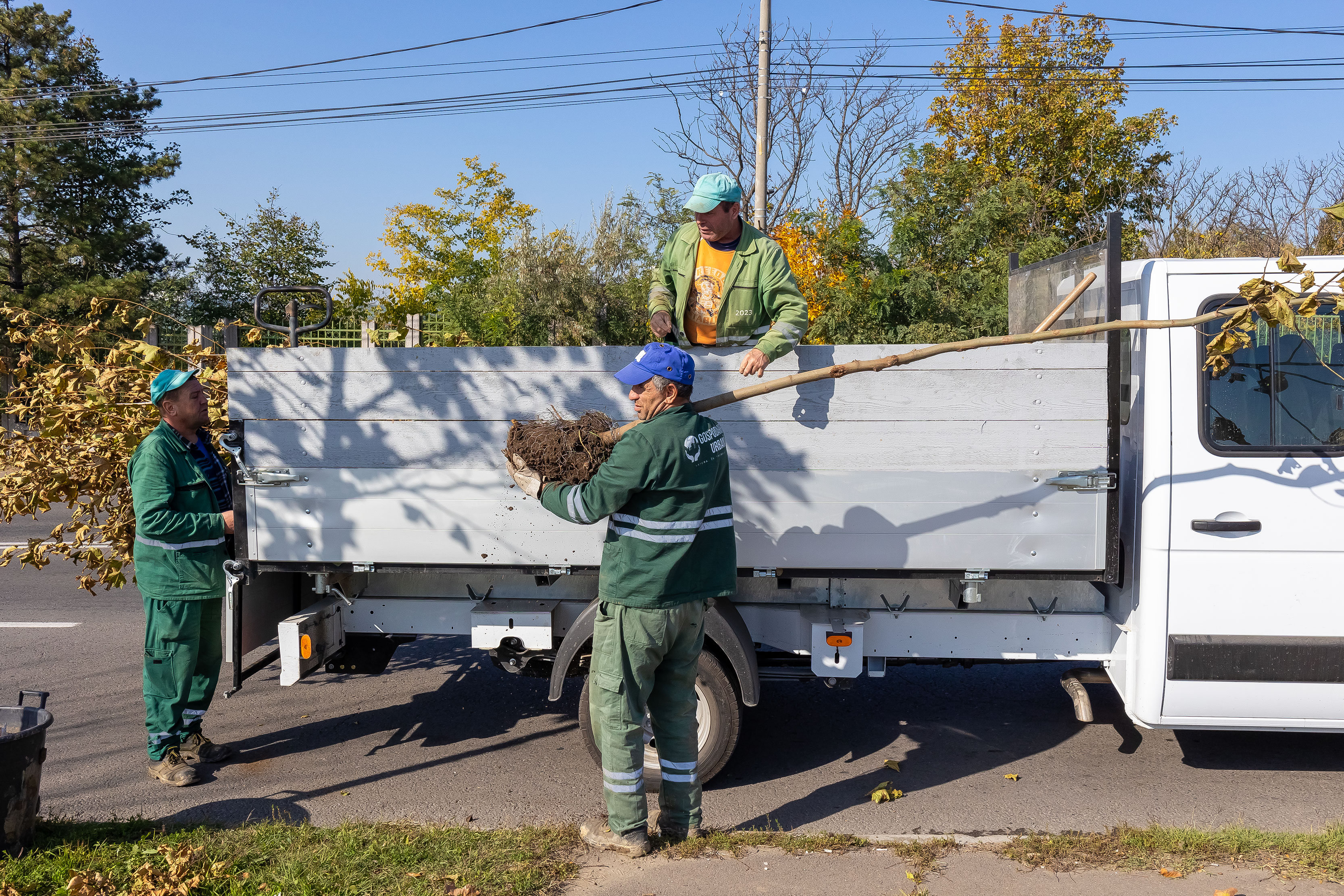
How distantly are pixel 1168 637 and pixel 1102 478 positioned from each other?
711 millimetres

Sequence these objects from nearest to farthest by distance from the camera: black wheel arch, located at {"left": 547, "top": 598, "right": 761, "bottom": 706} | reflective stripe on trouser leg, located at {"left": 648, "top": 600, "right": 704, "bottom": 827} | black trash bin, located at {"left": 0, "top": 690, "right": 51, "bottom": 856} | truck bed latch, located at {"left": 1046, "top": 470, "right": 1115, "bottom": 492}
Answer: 1. black trash bin, located at {"left": 0, "top": 690, "right": 51, "bottom": 856}
2. reflective stripe on trouser leg, located at {"left": 648, "top": 600, "right": 704, "bottom": 827}
3. truck bed latch, located at {"left": 1046, "top": 470, "right": 1115, "bottom": 492}
4. black wheel arch, located at {"left": 547, "top": 598, "right": 761, "bottom": 706}

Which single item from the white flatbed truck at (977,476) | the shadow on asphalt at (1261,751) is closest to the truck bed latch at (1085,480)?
the white flatbed truck at (977,476)

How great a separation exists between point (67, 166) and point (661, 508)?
90.2ft

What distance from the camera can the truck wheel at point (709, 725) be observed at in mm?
3990

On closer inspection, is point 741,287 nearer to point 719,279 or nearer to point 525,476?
point 719,279

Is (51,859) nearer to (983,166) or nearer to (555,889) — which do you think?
(555,889)

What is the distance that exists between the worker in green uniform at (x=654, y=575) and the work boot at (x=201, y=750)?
78.9 inches

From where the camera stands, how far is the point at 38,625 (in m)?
6.92

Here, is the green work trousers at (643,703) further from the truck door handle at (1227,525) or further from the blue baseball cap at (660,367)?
the truck door handle at (1227,525)

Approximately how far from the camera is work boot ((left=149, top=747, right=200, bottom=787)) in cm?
421

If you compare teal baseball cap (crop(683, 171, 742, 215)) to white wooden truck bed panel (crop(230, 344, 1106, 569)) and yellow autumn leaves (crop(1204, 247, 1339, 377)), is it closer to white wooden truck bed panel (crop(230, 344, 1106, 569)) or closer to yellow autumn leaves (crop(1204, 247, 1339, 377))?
white wooden truck bed panel (crop(230, 344, 1106, 569))

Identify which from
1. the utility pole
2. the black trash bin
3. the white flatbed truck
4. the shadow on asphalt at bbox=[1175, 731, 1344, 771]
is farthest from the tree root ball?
the utility pole

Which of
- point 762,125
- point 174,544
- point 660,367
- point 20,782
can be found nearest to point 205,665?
point 174,544

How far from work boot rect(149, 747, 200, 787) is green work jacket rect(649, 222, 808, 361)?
2.91 m
